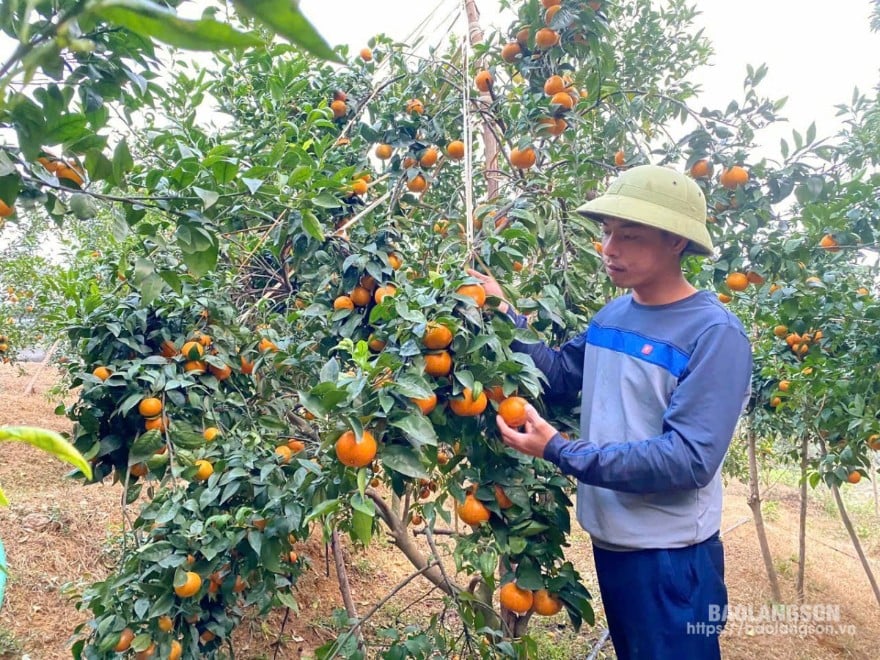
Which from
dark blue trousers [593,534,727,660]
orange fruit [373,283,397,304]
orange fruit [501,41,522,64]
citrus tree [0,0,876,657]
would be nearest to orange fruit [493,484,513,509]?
citrus tree [0,0,876,657]

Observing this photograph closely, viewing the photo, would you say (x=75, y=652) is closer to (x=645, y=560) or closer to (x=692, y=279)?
(x=645, y=560)

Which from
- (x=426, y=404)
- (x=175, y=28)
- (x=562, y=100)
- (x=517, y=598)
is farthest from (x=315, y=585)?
(x=175, y=28)

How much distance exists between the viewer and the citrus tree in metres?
1.09

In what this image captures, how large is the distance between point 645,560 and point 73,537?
11.5ft

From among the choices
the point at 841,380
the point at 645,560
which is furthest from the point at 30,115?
the point at 841,380

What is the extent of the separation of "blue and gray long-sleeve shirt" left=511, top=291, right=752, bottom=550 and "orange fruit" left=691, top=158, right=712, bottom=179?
65 cm

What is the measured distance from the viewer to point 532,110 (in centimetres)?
180

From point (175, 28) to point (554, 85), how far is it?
1803 mm

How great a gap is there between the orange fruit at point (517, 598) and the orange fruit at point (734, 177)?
1.28 metres

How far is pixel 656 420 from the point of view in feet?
3.92

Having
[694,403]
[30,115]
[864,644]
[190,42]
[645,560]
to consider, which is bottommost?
[864,644]

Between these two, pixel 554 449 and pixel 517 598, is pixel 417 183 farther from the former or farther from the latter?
pixel 517 598

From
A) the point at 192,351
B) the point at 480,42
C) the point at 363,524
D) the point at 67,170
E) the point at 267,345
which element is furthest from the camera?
the point at 480,42

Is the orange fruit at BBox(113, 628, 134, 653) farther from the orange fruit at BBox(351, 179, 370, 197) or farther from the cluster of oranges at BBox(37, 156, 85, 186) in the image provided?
the orange fruit at BBox(351, 179, 370, 197)
